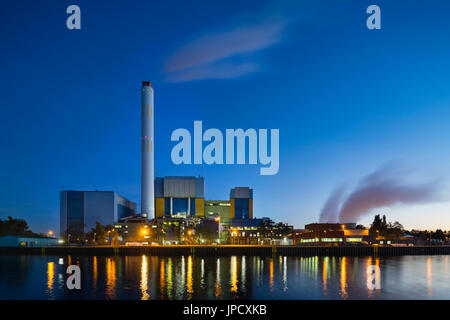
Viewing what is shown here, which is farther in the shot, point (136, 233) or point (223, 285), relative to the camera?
point (136, 233)

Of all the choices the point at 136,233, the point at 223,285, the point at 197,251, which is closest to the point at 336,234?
the point at 197,251

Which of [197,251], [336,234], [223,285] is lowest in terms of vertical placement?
[197,251]

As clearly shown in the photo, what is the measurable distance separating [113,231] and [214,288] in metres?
145

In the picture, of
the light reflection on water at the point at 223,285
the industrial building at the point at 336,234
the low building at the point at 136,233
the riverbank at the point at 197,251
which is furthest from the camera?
the low building at the point at 136,233

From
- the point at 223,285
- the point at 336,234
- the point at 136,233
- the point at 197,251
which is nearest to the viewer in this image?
the point at 223,285

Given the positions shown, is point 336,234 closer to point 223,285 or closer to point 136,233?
point 136,233

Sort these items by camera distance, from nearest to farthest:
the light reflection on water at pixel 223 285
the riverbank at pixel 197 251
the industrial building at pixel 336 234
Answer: the light reflection on water at pixel 223 285 < the riverbank at pixel 197 251 < the industrial building at pixel 336 234

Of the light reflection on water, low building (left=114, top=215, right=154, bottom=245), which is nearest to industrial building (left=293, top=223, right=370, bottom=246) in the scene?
low building (left=114, top=215, right=154, bottom=245)

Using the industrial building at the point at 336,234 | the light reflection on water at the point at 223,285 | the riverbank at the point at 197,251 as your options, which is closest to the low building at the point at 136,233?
the riverbank at the point at 197,251

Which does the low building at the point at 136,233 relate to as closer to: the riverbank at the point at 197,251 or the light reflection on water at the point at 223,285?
the riverbank at the point at 197,251

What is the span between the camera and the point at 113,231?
19300cm

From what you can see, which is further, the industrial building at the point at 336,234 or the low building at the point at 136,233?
the low building at the point at 136,233
